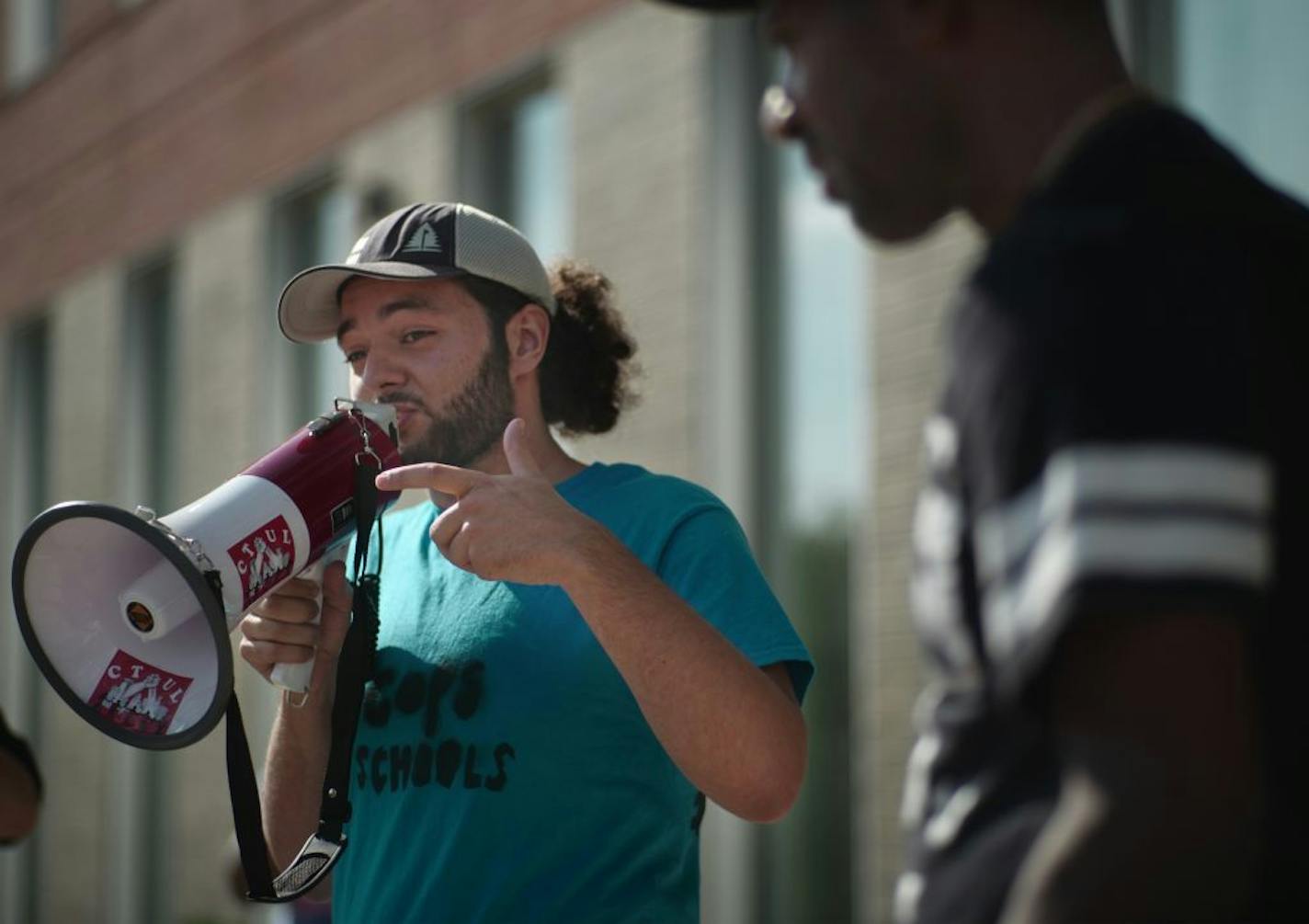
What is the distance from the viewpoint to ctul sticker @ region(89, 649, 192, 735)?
8.99 feet

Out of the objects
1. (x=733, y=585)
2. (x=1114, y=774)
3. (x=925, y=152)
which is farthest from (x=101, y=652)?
(x=1114, y=774)

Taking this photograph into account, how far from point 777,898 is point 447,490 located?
5.05 m

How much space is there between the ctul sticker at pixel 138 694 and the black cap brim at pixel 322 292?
2.02ft

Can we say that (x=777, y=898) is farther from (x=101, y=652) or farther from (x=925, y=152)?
(x=925, y=152)

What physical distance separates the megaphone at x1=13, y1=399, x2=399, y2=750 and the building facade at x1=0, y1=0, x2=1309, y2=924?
3.24 feet

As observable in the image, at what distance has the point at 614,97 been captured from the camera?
26.2ft

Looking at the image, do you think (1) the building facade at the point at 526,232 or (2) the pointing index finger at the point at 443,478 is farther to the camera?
(1) the building facade at the point at 526,232

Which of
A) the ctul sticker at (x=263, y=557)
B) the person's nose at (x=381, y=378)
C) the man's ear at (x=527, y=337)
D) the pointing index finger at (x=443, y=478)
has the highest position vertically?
the man's ear at (x=527, y=337)

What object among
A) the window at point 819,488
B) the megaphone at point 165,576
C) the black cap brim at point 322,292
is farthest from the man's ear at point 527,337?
the window at point 819,488

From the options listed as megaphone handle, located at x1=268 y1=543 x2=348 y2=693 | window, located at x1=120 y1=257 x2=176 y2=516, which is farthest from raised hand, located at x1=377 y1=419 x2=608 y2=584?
window, located at x1=120 y1=257 x2=176 y2=516

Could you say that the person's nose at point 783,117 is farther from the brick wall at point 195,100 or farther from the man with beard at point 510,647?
the brick wall at point 195,100

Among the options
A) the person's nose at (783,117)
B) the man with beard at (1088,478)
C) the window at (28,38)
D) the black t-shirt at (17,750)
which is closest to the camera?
the man with beard at (1088,478)

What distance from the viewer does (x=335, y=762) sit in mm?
2744

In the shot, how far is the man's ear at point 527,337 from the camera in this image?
3049 mm
